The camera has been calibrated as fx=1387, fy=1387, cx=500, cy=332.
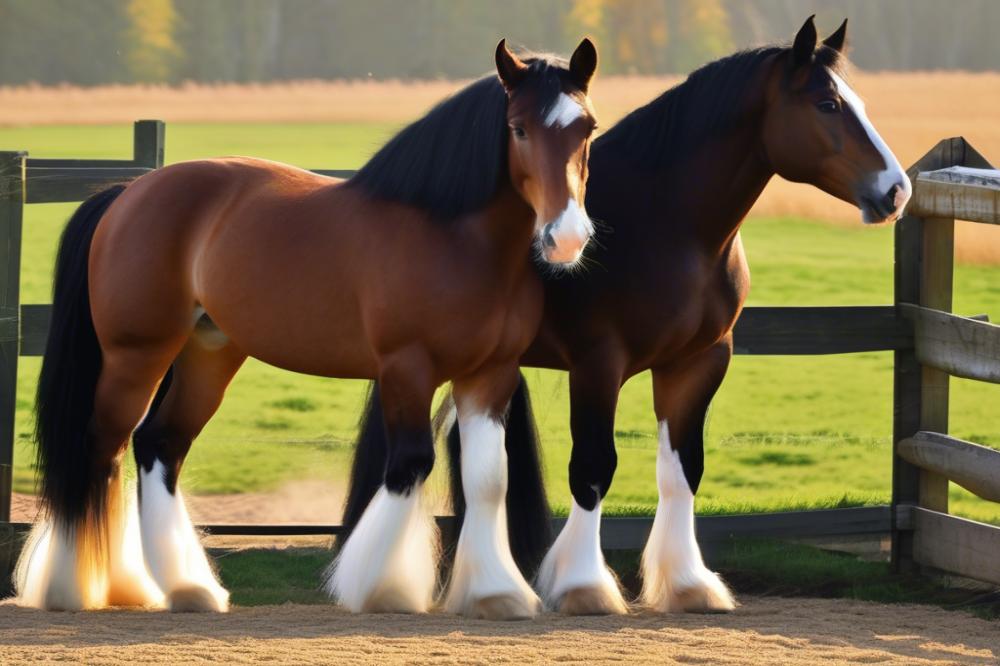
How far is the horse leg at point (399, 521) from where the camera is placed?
4609mm

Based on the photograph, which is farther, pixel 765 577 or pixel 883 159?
pixel 765 577

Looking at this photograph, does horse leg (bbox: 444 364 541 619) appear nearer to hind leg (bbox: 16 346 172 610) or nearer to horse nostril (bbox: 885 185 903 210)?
hind leg (bbox: 16 346 172 610)

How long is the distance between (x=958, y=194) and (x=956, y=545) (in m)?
1.46

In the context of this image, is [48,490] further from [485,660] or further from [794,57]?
[794,57]

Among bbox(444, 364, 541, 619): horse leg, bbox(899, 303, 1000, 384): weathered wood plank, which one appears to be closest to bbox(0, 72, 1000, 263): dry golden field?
bbox(899, 303, 1000, 384): weathered wood plank

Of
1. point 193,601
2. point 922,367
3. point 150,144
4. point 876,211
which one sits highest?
point 150,144

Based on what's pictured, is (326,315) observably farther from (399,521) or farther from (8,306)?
(8,306)

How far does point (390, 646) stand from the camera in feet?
13.7

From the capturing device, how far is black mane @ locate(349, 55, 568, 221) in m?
4.55

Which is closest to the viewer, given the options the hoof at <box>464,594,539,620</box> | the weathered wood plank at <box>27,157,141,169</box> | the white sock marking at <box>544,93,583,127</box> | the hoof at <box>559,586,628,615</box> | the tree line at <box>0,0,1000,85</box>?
the white sock marking at <box>544,93,583,127</box>

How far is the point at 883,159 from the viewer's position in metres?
4.76

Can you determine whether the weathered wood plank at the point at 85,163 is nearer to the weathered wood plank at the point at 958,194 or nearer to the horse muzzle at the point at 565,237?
Answer: the horse muzzle at the point at 565,237

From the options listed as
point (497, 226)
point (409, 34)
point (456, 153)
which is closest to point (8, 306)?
point (456, 153)

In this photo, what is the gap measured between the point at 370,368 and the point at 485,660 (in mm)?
1251
